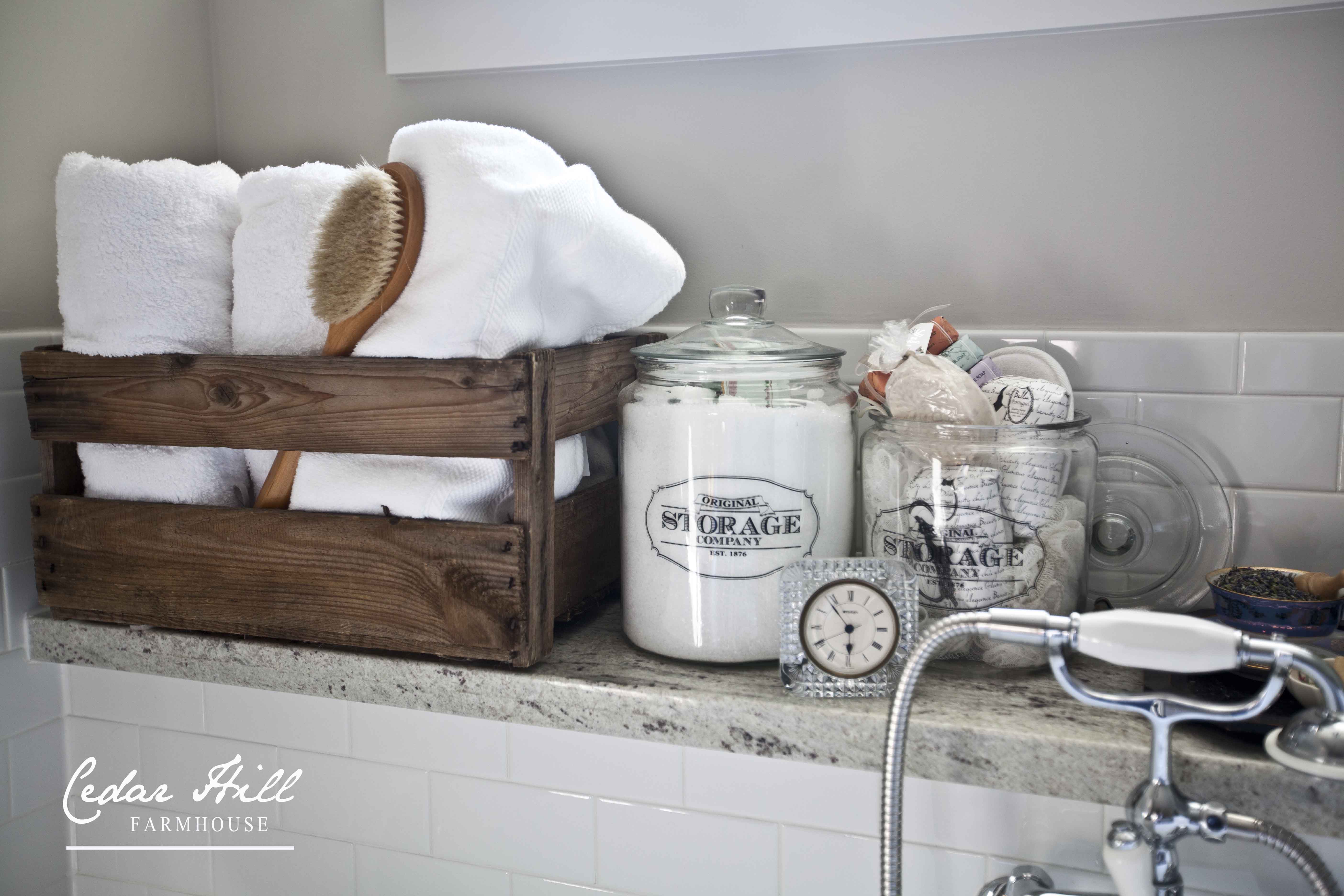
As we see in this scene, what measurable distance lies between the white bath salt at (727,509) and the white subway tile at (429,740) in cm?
29

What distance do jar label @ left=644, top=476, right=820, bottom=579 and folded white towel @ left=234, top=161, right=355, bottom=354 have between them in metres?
0.34

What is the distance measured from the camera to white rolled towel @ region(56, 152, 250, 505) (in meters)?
0.79

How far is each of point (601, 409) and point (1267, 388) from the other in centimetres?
58

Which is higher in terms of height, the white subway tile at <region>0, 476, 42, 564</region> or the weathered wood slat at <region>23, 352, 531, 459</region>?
the weathered wood slat at <region>23, 352, 531, 459</region>

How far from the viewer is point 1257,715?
0.62 m

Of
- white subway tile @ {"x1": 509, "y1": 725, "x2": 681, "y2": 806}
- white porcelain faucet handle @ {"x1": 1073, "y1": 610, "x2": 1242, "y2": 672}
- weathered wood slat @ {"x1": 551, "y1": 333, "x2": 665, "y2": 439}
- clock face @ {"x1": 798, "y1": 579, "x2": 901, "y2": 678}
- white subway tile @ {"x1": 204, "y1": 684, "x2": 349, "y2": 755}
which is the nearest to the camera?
white porcelain faucet handle @ {"x1": 1073, "y1": 610, "x2": 1242, "y2": 672}

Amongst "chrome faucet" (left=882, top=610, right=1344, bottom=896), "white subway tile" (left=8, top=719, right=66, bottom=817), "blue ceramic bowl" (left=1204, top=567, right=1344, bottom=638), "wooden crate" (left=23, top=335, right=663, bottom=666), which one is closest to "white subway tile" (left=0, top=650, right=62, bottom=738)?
"white subway tile" (left=8, top=719, right=66, bottom=817)

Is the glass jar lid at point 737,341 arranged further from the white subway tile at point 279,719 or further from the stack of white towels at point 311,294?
the white subway tile at point 279,719

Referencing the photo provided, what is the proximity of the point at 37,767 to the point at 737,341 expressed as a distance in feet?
2.90

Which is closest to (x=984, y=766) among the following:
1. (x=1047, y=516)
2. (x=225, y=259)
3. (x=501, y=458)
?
(x=1047, y=516)

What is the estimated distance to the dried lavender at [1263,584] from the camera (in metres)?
0.69

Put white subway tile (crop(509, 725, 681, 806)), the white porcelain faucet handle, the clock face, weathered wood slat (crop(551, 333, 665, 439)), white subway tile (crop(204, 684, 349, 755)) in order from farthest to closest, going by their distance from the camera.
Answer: white subway tile (crop(204, 684, 349, 755))
white subway tile (crop(509, 725, 681, 806))
weathered wood slat (crop(551, 333, 665, 439))
the clock face
the white porcelain faucet handle

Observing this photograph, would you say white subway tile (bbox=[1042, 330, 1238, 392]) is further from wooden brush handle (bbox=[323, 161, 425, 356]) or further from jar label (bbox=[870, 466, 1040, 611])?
wooden brush handle (bbox=[323, 161, 425, 356])

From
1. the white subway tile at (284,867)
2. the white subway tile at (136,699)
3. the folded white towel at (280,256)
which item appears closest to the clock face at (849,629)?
the folded white towel at (280,256)
